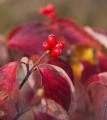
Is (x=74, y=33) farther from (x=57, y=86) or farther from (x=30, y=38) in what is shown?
(x=57, y=86)

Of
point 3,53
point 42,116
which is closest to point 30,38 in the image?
point 3,53

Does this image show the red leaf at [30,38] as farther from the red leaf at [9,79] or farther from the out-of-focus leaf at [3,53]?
the red leaf at [9,79]

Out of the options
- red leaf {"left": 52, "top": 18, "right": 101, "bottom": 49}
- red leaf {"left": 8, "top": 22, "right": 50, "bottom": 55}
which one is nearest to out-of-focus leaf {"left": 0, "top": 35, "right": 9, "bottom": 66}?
red leaf {"left": 8, "top": 22, "right": 50, "bottom": 55}

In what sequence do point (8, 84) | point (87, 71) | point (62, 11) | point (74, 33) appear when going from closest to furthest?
point (8, 84)
point (87, 71)
point (74, 33)
point (62, 11)

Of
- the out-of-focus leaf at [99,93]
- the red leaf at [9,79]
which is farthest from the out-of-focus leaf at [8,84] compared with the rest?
the out-of-focus leaf at [99,93]

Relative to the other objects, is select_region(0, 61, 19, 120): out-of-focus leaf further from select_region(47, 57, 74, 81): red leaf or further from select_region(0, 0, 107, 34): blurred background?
select_region(0, 0, 107, 34): blurred background

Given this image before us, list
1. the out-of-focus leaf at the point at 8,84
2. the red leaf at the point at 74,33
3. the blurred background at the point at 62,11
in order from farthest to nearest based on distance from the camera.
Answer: the blurred background at the point at 62,11, the red leaf at the point at 74,33, the out-of-focus leaf at the point at 8,84
